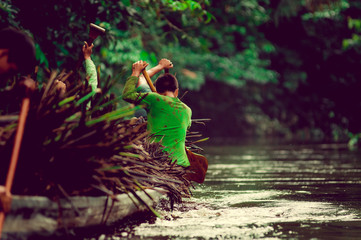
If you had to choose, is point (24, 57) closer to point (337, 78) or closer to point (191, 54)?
point (191, 54)

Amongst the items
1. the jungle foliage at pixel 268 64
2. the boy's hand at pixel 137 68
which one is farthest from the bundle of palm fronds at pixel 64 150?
the jungle foliage at pixel 268 64

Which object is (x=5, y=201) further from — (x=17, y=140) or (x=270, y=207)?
(x=270, y=207)

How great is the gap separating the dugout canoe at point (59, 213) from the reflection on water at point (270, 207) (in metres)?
0.28

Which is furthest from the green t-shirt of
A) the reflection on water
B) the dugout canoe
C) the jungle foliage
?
the jungle foliage

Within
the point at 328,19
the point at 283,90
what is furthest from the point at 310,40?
the point at 283,90

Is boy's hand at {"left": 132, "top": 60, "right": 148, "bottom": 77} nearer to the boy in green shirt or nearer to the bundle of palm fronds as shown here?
the boy in green shirt

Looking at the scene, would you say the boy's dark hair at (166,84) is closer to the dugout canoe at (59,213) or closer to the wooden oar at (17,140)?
the dugout canoe at (59,213)

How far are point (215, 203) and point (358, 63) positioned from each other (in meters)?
25.6

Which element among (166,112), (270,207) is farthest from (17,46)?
(270,207)

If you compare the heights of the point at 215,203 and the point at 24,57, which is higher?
the point at 24,57

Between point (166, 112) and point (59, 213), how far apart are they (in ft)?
9.49

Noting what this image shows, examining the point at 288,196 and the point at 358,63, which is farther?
the point at 358,63

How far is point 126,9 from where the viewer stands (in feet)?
41.2

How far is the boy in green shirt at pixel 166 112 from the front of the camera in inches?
297
